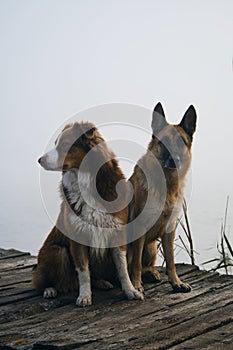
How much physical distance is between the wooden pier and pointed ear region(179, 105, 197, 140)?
964mm

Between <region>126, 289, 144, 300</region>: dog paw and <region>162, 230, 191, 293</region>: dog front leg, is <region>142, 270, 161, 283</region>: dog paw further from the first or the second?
<region>126, 289, 144, 300</region>: dog paw

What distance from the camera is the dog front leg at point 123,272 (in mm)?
2850

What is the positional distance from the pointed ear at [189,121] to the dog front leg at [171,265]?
634mm

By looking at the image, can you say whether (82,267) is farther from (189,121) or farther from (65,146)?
(189,121)

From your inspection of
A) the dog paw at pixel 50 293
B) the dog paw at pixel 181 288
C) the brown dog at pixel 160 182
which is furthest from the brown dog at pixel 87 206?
the dog paw at pixel 181 288

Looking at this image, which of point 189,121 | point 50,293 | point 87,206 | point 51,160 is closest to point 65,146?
point 51,160

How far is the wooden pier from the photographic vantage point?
216 cm

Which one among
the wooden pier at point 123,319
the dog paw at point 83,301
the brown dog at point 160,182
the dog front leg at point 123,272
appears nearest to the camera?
the wooden pier at point 123,319

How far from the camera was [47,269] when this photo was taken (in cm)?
299

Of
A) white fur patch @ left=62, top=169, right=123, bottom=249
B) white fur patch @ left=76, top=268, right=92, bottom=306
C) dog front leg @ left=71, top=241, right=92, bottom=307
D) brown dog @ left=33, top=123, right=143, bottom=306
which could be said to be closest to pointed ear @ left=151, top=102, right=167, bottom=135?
brown dog @ left=33, top=123, right=143, bottom=306

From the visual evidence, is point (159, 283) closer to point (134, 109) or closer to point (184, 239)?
point (184, 239)

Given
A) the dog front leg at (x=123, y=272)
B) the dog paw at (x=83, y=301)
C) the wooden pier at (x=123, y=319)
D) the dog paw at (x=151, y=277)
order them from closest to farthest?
1. the wooden pier at (x=123, y=319)
2. the dog paw at (x=83, y=301)
3. the dog front leg at (x=123, y=272)
4. the dog paw at (x=151, y=277)

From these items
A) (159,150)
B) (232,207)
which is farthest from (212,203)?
(159,150)

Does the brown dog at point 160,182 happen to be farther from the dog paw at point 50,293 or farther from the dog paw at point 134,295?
the dog paw at point 50,293
